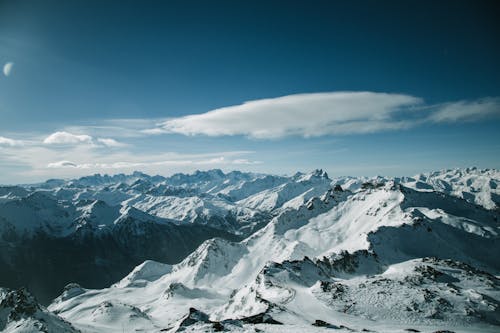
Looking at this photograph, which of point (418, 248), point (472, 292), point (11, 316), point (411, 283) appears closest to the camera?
point (472, 292)

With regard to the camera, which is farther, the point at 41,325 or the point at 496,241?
the point at 496,241

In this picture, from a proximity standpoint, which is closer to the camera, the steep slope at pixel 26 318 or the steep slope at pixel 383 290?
the steep slope at pixel 383 290

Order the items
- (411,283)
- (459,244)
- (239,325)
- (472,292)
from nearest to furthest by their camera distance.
A: (239,325)
(472,292)
(411,283)
(459,244)

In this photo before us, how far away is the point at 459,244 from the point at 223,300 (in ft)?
456

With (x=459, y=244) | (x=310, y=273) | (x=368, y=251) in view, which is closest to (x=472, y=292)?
(x=310, y=273)

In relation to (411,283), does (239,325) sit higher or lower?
higher

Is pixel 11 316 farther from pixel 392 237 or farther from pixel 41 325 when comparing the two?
pixel 392 237

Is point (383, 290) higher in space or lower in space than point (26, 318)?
higher

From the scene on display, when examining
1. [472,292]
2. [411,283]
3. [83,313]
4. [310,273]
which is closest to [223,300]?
[83,313]

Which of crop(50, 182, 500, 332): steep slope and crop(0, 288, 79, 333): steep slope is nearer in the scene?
crop(50, 182, 500, 332): steep slope

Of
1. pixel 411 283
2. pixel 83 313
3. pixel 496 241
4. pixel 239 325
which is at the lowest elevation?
pixel 83 313

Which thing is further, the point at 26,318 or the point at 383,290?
the point at 26,318

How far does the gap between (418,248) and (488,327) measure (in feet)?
Result: 321

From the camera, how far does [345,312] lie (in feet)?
215
